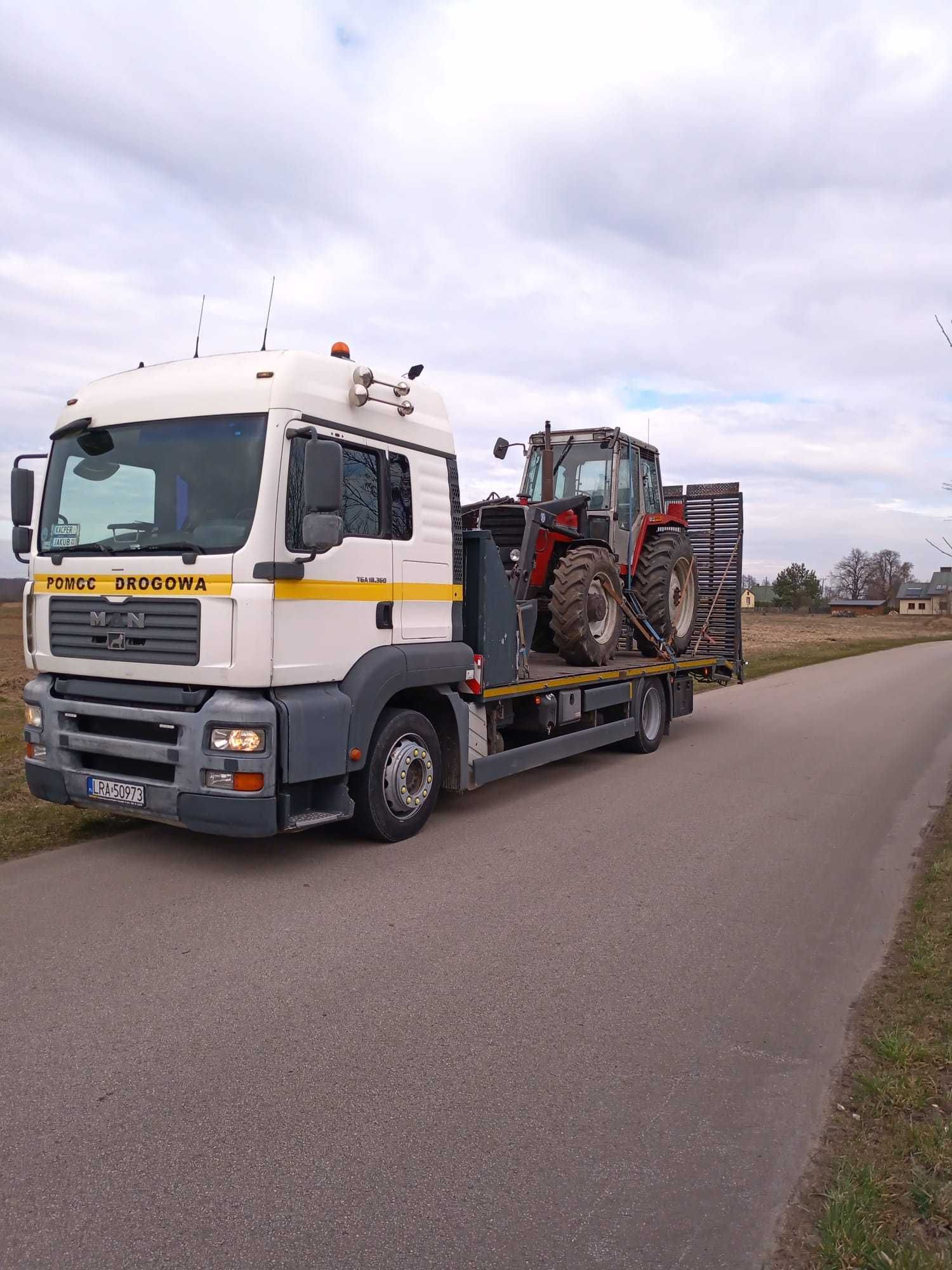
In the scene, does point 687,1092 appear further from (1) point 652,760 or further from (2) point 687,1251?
(1) point 652,760

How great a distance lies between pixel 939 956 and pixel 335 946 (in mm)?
2983

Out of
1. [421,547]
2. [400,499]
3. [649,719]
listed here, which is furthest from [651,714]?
[400,499]

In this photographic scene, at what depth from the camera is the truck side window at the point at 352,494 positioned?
216 inches

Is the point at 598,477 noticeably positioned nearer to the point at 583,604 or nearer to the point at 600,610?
the point at 600,610

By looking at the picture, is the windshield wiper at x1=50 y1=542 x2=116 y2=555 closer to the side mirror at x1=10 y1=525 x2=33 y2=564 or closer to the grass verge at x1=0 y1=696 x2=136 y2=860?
the side mirror at x1=10 y1=525 x2=33 y2=564

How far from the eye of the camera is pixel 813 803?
27.0ft

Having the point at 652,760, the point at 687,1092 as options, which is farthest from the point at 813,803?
the point at 687,1092

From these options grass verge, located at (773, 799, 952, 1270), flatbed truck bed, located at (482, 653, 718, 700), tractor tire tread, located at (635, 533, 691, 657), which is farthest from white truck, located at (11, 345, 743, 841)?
tractor tire tread, located at (635, 533, 691, 657)

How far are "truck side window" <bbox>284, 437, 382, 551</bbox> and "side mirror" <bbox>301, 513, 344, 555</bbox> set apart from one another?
0.09 meters

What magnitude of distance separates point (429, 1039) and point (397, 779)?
8.95ft

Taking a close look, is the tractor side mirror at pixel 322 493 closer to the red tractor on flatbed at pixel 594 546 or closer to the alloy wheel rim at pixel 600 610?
the red tractor on flatbed at pixel 594 546

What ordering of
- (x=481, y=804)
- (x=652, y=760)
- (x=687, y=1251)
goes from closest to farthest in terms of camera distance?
(x=687, y=1251), (x=481, y=804), (x=652, y=760)

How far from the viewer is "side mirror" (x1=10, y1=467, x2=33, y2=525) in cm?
629

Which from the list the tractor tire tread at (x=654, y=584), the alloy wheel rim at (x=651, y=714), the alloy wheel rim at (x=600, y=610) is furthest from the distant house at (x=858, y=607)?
the alloy wheel rim at (x=600, y=610)
